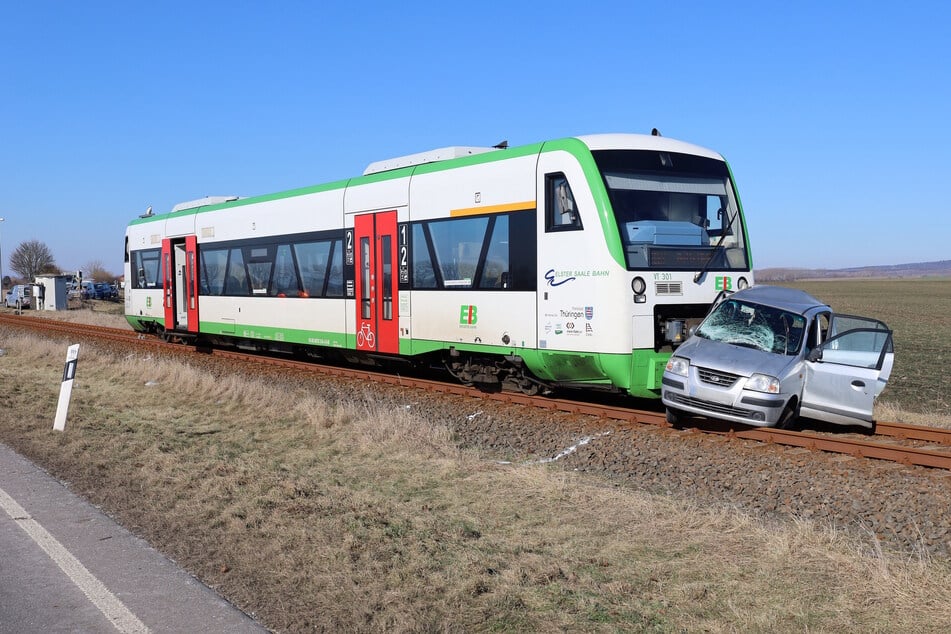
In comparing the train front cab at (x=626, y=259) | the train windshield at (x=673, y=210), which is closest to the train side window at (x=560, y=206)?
the train front cab at (x=626, y=259)

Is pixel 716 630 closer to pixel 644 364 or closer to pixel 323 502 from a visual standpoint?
pixel 323 502

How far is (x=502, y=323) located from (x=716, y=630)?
24.9ft

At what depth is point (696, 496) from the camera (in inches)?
299

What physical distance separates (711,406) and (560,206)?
326 centimetres

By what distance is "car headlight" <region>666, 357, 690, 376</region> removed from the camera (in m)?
9.69

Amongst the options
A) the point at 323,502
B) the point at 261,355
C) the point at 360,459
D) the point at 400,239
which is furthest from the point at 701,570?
the point at 261,355

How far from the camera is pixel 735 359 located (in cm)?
941

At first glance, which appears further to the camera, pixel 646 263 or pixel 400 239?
pixel 400 239

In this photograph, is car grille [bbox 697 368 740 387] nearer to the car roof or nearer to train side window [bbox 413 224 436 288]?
the car roof

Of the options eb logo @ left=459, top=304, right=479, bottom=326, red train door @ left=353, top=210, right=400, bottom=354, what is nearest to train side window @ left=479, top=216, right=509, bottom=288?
eb logo @ left=459, top=304, right=479, bottom=326

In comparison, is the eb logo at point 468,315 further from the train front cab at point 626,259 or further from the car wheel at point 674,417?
the car wheel at point 674,417

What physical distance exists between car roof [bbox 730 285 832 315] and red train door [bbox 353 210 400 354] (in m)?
5.68

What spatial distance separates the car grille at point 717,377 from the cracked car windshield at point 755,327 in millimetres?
753

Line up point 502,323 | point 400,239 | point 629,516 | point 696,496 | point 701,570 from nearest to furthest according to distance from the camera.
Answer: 1. point 701,570
2. point 629,516
3. point 696,496
4. point 502,323
5. point 400,239
